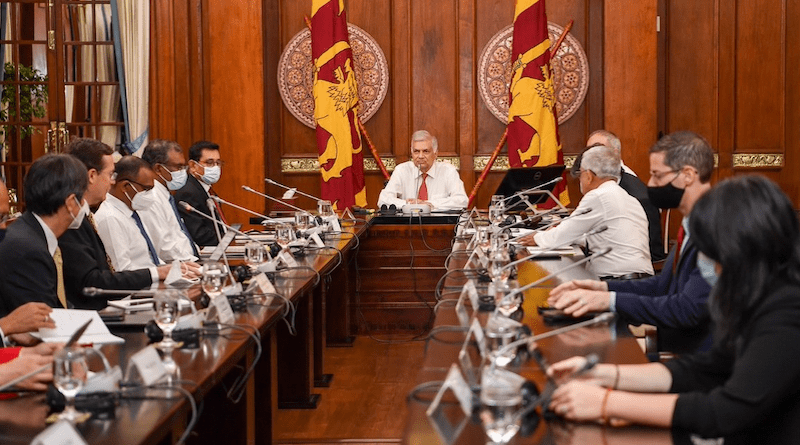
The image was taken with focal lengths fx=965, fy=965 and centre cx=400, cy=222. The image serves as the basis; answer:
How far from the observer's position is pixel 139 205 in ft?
15.7

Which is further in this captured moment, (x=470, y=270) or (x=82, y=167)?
Result: (x=470, y=270)

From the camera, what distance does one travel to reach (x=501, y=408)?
5.37ft

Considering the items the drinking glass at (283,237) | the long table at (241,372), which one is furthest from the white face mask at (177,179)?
the drinking glass at (283,237)

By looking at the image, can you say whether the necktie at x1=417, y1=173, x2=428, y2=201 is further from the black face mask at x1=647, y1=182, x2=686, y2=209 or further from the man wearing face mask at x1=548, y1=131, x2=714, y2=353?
the black face mask at x1=647, y1=182, x2=686, y2=209

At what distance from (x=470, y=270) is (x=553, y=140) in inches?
166

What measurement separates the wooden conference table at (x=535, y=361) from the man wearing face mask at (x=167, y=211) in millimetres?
1974

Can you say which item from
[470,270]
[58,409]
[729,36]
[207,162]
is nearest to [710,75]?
[729,36]

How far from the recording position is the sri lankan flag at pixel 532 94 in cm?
759

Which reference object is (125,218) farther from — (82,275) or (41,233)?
(41,233)

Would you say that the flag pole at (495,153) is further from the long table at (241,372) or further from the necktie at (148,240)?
the necktie at (148,240)

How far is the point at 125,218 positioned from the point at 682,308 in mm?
2632

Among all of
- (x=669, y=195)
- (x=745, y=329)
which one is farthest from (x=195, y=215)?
(x=745, y=329)

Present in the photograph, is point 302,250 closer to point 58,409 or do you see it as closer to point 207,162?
point 207,162

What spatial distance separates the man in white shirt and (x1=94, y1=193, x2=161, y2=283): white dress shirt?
2592 mm
